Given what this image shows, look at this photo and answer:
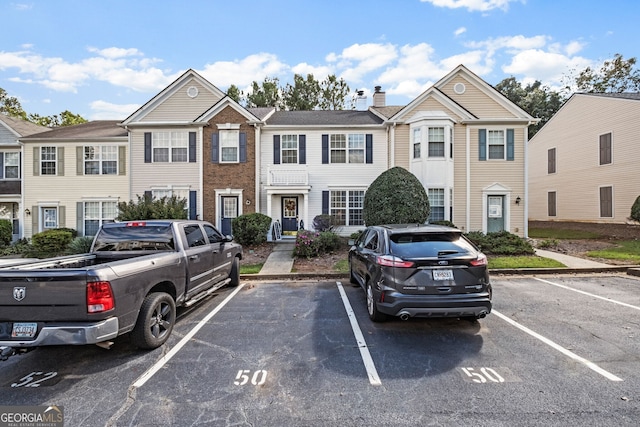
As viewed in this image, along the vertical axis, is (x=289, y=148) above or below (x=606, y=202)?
above

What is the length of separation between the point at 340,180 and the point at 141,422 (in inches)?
531

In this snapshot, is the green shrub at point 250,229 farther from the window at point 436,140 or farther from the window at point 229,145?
the window at point 436,140

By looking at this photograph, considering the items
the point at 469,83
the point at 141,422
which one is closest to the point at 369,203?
the point at 469,83

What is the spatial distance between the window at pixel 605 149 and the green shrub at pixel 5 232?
3325 cm

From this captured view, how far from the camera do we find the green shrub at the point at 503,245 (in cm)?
1159

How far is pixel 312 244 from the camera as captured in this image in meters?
11.4

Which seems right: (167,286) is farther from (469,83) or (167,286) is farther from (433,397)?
(469,83)

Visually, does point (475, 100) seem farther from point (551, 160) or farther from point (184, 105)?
point (184, 105)

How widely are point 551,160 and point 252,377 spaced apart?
27.4m

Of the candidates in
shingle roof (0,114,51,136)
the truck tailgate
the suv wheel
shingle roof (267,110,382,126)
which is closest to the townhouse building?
shingle roof (267,110,382,126)

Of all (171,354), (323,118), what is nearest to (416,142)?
(323,118)

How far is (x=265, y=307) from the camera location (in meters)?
6.26

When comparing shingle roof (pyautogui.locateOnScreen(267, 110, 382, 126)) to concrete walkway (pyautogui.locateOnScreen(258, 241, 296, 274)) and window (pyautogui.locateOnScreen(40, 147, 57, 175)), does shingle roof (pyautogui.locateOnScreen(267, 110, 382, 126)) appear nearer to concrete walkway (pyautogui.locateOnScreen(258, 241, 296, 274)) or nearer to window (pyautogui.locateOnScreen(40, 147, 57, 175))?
concrete walkway (pyautogui.locateOnScreen(258, 241, 296, 274))

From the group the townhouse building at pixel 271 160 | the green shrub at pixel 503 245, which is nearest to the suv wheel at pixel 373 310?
the green shrub at pixel 503 245
